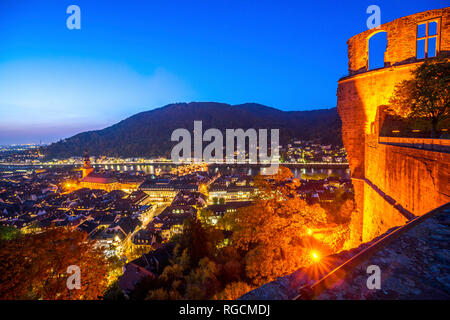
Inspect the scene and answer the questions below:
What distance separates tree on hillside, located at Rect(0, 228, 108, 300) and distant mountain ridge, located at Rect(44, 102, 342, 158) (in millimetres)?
81655

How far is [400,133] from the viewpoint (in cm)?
566

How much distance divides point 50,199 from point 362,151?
132ft

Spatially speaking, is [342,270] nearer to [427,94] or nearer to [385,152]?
[385,152]

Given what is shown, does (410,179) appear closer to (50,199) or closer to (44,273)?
(44,273)

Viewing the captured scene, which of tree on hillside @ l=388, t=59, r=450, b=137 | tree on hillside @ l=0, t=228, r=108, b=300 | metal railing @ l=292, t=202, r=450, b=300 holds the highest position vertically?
tree on hillside @ l=388, t=59, r=450, b=137

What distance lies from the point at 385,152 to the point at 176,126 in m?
108

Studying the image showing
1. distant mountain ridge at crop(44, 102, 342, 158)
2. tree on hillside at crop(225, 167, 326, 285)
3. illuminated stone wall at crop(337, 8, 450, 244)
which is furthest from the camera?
distant mountain ridge at crop(44, 102, 342, 158)

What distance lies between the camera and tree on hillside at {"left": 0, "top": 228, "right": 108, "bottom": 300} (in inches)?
183

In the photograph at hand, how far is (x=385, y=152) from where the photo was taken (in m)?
4.57

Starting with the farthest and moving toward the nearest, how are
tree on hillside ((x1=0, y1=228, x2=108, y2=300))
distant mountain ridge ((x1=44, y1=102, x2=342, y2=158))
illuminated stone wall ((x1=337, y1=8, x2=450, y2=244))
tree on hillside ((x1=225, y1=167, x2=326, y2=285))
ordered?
1. distant mountain ridge ((x1=44, y1=102, x2=342, y2=158))
2. tree on hillside ((x1=225, y1=167, x2=326, y2=285))
3. tree on hillside ((x1=0, y1=228, x2=108, y2=300))
4. illuminated stone wall ((x1=337, y1=8, x2=450, y2=244))

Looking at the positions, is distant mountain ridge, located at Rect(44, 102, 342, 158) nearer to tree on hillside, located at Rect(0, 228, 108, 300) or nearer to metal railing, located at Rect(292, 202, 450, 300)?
tree on hillside, located at Rect(0, 228, 108, 300)

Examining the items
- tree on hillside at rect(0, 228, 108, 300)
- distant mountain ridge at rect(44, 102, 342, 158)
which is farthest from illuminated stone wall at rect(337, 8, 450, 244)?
distant mountain ridge at rect(44, 102, 342, 158)

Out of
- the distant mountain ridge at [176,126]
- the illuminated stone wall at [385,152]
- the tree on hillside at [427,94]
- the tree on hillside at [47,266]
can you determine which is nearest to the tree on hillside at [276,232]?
the illuminated stone wall at [385,152]

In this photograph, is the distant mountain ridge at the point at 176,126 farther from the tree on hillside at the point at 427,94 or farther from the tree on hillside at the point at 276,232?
the tree on hillside at the point at 276,232
